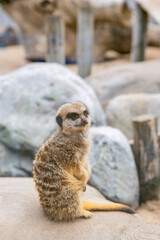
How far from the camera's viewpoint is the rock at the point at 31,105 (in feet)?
10.2

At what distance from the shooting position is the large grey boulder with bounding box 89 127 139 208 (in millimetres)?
2871

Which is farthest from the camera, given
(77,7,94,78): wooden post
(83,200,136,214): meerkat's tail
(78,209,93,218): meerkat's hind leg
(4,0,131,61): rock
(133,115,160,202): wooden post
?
(4,0,131,61): rock

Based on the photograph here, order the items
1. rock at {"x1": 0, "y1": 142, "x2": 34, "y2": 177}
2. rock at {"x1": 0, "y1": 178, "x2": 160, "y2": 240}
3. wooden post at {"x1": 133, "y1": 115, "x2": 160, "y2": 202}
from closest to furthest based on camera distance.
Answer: rock at {"x1": 0, "y1": 178, "x2": 160, "y2": 240} → rock at {"x1": 0, "y1": 142, "x2": 34, "y2": 177} → wooden post at {"x1": 133, "y1": 115, "x2": 160, "y2": 202}

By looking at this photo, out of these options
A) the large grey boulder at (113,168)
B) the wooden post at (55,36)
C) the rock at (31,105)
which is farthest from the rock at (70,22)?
the large grey boulder at (113,168)

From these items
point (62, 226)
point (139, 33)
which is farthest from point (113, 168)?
point (139, 33)

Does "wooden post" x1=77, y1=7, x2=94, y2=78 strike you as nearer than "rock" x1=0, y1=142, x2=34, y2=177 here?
No

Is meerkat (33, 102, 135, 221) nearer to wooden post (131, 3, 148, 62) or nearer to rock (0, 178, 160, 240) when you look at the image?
rock (0, 178, 160, 240)

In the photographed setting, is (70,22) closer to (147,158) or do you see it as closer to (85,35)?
(85,35)

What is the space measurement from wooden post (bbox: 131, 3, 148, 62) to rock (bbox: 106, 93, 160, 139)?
3.12 meters

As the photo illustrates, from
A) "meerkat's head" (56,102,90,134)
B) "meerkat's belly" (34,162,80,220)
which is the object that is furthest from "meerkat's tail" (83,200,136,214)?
"meerkat's head" (56,102,90,134)

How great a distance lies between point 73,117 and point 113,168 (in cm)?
Result: 143

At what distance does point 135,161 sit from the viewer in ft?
10.9

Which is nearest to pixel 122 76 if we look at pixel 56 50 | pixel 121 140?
pixel 56 50

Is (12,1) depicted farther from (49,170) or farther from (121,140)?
(49,170)
